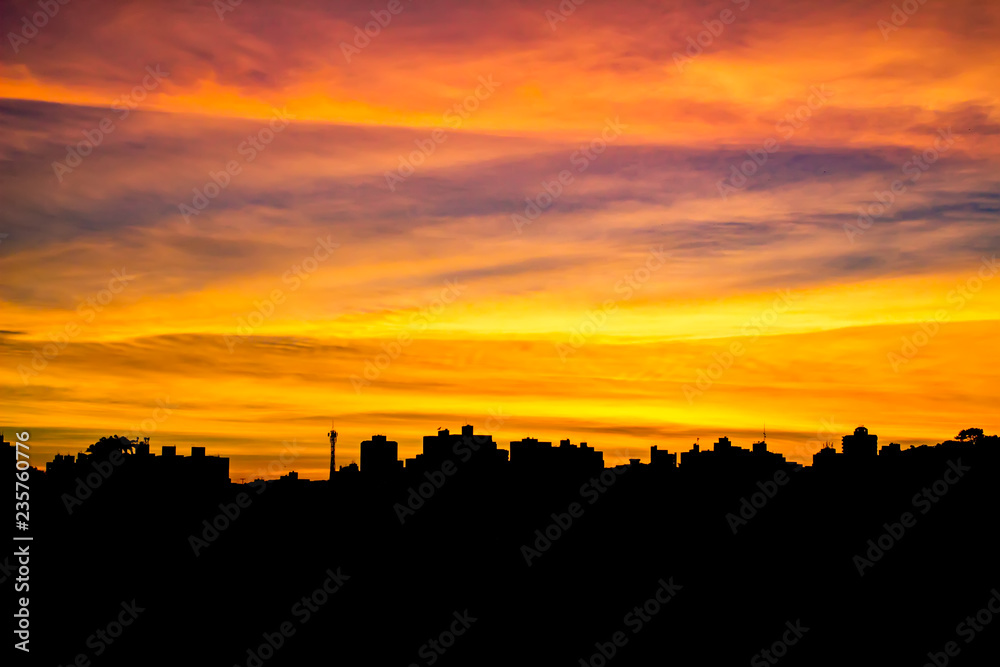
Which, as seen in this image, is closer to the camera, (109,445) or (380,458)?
(380,458)

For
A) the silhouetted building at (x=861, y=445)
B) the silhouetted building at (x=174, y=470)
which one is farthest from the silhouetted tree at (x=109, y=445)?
the silhouetted building at (x=861, y=445)

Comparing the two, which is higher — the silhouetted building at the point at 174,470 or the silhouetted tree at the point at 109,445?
the silhouetted tree at the point at 109,445

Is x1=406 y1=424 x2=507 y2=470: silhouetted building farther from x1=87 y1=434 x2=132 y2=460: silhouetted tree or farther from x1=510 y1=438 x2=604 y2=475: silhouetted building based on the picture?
x1=87 y1=434 x2=132 y2=460: silhouetted tree

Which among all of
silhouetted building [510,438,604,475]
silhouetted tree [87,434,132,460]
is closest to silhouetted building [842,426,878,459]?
silhouetted building [510,438,604,475]

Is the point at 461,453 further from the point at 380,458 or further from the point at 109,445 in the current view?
the point at 109,445

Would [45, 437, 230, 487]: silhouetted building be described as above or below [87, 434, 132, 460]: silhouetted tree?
below

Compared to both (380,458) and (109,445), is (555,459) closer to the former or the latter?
(380,458)

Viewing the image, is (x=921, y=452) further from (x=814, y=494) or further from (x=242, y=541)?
(x=242, y=541)

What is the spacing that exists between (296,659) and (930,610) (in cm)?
4980

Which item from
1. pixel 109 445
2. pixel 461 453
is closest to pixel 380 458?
pixel 461 453

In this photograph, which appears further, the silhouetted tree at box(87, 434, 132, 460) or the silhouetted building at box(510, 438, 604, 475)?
the silhouetted tree at box(87, 434, 132, 460)

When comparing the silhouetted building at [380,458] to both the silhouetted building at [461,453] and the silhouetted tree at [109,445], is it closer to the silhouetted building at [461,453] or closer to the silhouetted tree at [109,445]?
the silhouetted building at [461,453]

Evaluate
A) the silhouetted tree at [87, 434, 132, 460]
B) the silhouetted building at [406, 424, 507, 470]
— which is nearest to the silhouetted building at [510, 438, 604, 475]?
the silhouetted building at [406, 424, 507, 470]

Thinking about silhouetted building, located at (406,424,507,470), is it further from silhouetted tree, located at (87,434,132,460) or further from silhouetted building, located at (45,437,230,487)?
silhouetted tree, located at (87,434,132,460)
